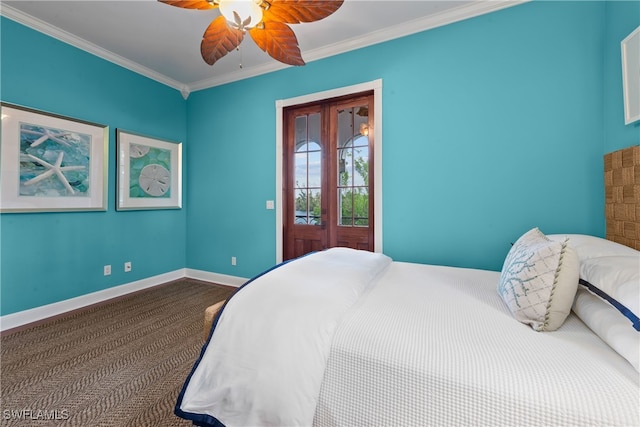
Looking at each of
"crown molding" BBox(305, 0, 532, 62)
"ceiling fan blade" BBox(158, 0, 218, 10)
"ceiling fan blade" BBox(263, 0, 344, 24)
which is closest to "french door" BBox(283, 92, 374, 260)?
"crown molding" BBox(305, 0, 532, 62)

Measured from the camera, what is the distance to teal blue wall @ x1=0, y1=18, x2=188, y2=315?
242 centimetres

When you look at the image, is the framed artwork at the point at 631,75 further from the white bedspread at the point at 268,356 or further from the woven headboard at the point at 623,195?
the white bedspread at the point at 268,356

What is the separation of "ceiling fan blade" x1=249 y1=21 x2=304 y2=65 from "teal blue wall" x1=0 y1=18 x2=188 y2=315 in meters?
2.31

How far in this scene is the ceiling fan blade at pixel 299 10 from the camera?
60.3 inches

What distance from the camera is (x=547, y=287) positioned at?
1036 millimetres

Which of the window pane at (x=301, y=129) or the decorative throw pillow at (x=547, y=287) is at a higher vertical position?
the window pane at (x=301, y=129)

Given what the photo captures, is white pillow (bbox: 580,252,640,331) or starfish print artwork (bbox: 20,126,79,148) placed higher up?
starfish print artwork (bbox: 20,126,79,148)

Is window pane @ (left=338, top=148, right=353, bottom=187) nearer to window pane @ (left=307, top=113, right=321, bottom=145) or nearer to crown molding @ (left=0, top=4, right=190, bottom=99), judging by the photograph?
window pane @ (left=307, top=113, right=321, bottom=145)

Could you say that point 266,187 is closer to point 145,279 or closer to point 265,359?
point 145,279

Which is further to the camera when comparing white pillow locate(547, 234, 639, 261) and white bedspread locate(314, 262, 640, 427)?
white pillow locate(547, 234, 639, 261)

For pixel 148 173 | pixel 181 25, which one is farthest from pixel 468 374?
pixel 148 173

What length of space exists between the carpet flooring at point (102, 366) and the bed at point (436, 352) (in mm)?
734

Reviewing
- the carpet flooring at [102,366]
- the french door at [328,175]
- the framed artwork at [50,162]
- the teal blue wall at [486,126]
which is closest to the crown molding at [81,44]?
the framed artwork at [50,162]
